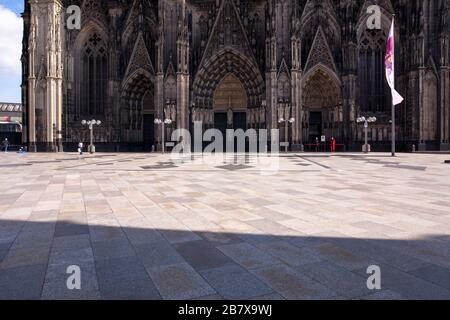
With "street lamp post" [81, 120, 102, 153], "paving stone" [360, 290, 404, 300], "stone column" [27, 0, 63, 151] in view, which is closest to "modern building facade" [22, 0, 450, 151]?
"stone column" [27, 0, 63, 151]

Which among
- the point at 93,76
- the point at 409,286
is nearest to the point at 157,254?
the point at 409,286

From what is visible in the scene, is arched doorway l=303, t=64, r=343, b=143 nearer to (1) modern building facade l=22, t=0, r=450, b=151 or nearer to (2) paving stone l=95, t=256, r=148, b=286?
(1) modern building facade l=22, t=0, r=450, b=151

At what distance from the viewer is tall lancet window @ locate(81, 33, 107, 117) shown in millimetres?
37656

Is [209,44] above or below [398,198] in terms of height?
above

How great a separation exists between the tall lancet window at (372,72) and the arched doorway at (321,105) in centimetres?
335

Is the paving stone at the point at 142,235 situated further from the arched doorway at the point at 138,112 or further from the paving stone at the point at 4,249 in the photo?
the arched doorway at the point at 138,112

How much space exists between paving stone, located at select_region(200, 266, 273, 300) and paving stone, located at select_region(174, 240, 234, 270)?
0.16 metres

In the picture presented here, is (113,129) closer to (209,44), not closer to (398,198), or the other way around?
(209,44)
